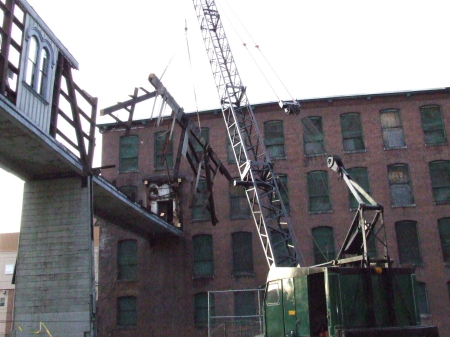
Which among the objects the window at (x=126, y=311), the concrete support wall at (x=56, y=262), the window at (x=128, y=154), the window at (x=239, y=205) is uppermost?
the window at (x=128, y=154)

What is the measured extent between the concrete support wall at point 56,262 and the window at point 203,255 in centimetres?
1294

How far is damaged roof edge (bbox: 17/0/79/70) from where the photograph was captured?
44.2 feet

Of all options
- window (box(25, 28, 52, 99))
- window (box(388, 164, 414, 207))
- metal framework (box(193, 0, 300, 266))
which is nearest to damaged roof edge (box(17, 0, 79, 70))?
window (box(25, 28, 52, 99))

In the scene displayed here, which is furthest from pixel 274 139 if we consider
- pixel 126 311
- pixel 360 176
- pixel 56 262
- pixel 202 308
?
pixel 56 262

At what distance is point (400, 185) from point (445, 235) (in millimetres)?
3700

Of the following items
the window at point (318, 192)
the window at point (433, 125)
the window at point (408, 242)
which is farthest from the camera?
the window at point (433, 125)

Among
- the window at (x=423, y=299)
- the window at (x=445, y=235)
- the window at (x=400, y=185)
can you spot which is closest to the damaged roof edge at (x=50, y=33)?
the window at (x=400, y=185)

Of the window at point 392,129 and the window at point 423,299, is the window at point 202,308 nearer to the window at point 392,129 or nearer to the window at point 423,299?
the window at point 423,299

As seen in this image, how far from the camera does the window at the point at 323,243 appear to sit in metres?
27.0

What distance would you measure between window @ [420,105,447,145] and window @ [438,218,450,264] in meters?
4.77

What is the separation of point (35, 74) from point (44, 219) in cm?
519

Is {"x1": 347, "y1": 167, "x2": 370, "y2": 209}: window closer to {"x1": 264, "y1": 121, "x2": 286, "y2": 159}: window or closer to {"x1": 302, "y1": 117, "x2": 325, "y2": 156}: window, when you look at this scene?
{"x1": 302, "y1": 117, "x2": 325, "y2": 156}: window

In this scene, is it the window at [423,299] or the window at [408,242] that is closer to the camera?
the window at [423,299]

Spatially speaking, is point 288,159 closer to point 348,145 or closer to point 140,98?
point 348,145
